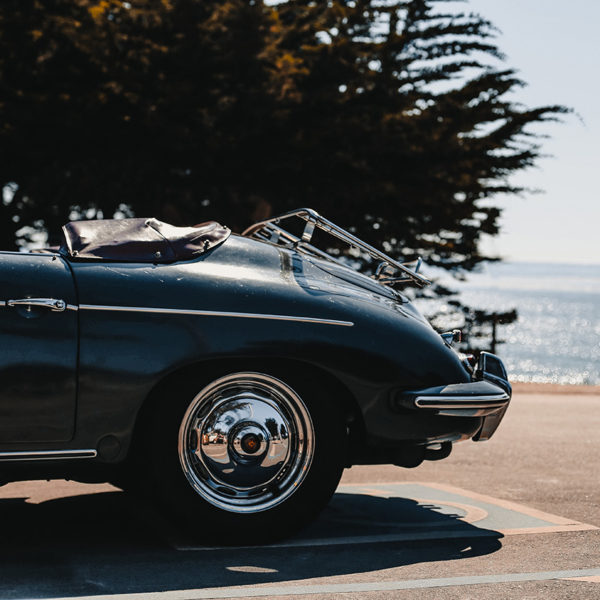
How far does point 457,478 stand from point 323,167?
9.21 meters

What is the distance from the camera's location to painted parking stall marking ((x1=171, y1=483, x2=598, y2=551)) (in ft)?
15.3

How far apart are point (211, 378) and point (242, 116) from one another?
10622 mm

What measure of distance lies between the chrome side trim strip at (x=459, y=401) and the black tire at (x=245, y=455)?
36 centimetres

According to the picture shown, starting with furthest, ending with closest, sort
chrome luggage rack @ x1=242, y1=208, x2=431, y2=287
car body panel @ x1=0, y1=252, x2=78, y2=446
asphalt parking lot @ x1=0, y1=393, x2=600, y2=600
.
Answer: chrome luggage rack @ x1=242, y1=208, x2=431, y2=287, car body panel @ x1=0, y1=252, x2=78, y2=446, asphalt parking lot @ x1=0, y1=393, x2=600, y2=600

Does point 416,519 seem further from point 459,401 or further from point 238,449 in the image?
point 238,449

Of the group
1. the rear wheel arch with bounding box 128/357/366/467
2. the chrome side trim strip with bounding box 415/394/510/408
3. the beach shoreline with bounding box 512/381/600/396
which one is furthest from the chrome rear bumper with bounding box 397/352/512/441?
the beach shoreline with bounding box 512/381/600/396

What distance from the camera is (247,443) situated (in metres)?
4.36

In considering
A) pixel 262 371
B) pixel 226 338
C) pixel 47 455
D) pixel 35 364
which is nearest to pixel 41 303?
pixel 35 364

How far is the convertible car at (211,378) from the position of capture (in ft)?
13.3

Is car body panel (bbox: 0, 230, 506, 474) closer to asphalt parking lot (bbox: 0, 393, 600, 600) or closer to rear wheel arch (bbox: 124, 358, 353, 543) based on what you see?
rear wheel arch (bbox: 124, 358, 353, 543)

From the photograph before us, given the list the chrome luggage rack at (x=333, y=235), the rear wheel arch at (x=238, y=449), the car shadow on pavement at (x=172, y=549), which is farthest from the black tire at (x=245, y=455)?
the chrome luggage rack at (x=333, y=235)

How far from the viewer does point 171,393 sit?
424 cm

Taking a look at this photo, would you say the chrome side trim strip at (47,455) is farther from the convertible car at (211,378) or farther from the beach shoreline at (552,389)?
the beach shoreline at (552,389)

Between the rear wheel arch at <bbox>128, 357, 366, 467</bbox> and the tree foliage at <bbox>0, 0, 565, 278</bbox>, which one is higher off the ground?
the tree foliage at <bbox>0, 0, 565, 278</bbox>
